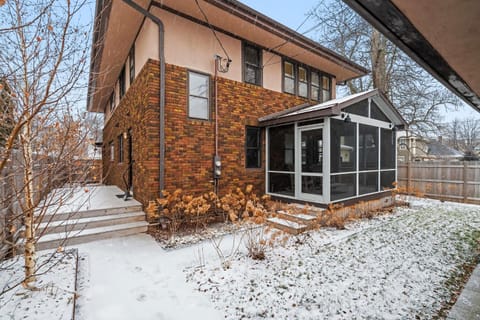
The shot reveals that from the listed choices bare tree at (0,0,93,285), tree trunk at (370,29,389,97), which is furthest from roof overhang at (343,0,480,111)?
tree trunk at (370,29,389,97)

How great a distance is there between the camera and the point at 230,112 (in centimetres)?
657

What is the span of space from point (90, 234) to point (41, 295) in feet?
7.07

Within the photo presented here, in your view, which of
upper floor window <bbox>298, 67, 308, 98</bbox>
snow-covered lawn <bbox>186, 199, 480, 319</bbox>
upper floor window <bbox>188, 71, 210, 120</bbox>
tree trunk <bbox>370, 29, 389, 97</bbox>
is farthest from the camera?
tree trunk <bbox>370, 29, 389, 97</bbox>

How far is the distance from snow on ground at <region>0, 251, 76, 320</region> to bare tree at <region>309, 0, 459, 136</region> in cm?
1066

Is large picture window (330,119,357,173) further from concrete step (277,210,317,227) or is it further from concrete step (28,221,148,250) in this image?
concrete step (28,221,148,250)

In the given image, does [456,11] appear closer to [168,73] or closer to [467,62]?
[467,62]

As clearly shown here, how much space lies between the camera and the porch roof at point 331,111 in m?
5.71

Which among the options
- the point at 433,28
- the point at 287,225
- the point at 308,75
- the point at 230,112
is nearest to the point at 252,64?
the point at 230,112

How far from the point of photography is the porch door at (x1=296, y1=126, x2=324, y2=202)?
6.11 meters

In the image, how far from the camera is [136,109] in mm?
6402

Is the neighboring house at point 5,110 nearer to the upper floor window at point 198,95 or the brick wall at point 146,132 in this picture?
the brick wall at point 146,132

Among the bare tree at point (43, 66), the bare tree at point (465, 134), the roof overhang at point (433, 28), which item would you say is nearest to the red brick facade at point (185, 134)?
the bare tree at point (43, 66)

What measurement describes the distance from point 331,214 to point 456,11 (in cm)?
515

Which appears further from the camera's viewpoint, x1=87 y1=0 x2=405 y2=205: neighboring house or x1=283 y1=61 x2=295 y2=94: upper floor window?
x1=283 y1=61 x2=295 y2=94: upper floor window
